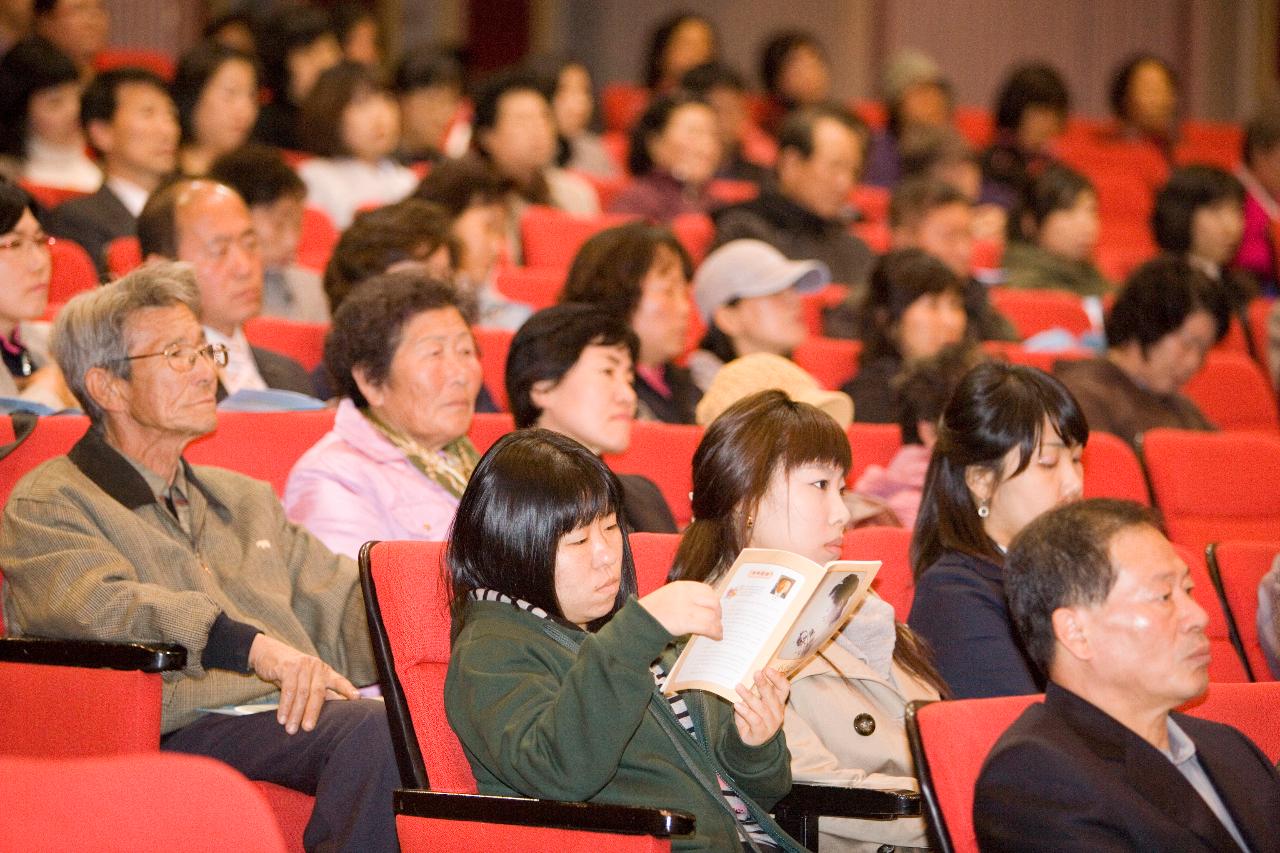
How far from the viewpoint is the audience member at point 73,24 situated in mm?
6496

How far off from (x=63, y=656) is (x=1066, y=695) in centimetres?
150

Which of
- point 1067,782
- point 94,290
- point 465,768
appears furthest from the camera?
point 94,290

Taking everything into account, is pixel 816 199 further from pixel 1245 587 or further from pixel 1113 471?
pixel 1245 587

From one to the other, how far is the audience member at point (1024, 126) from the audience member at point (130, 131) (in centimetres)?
414

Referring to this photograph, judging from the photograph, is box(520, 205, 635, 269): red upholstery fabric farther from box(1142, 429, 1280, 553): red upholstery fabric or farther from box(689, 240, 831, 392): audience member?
box(1142, 429, 1280, 553): red upholstery fabric

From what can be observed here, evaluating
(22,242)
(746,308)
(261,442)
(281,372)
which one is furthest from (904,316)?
(22,242)

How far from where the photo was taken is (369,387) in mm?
3428

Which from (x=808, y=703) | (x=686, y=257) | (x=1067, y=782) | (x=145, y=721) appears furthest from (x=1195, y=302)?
(x=145, y=721)

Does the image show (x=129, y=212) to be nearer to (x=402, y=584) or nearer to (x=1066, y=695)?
(x=402, y=584)

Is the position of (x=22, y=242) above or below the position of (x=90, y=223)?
above

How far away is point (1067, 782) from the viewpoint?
205cm

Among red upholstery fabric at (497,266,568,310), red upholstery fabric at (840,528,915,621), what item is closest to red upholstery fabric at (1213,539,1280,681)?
red upholstery fabric at (840,528,915,621)

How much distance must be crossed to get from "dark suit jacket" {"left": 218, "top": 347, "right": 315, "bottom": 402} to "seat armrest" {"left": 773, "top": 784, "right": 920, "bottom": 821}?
2.05 meters

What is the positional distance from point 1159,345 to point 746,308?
122 centimetres
